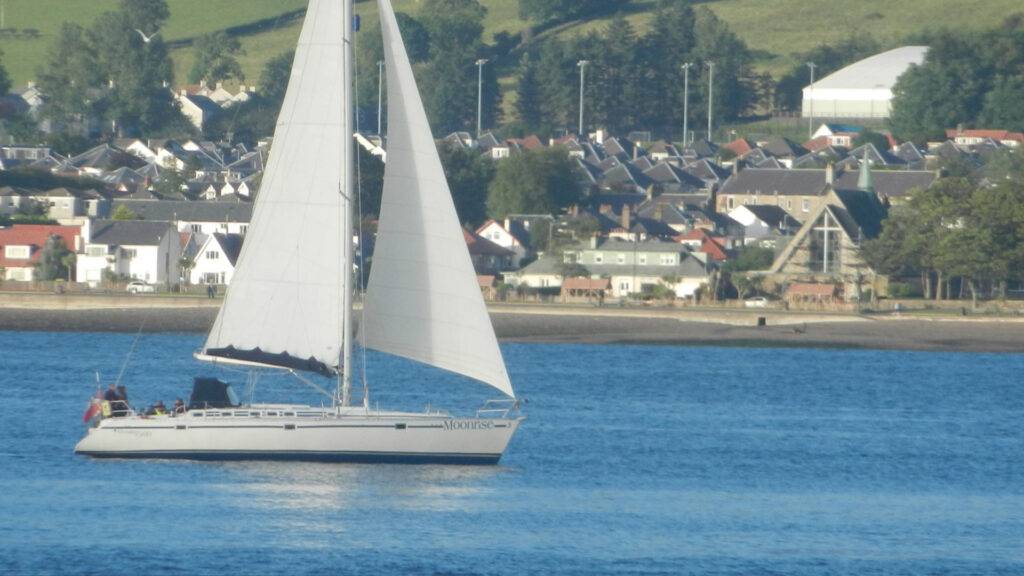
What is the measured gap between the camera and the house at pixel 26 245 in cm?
9725

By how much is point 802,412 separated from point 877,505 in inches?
665

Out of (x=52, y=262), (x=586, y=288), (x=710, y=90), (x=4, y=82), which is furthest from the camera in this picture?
(x=4, y=82)

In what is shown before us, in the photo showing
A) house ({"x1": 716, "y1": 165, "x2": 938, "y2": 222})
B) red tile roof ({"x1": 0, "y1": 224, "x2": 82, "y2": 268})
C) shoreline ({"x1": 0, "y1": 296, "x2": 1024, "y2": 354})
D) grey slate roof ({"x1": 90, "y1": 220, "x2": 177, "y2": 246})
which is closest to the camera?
shoreline ({"x1": 0, "y1": 296, "x2": 1024, "y2": 354})

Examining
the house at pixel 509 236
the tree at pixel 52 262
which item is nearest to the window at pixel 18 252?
the tree at pixel 52 262

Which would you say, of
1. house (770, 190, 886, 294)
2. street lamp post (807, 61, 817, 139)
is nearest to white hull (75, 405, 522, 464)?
house (770, 190, 886, 294)

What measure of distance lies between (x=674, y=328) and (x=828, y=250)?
16.1m

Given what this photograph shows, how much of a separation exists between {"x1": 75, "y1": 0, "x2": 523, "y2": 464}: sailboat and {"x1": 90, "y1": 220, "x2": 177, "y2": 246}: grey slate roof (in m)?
61.5

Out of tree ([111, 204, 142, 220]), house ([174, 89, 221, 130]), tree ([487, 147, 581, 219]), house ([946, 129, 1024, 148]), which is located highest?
house ([174, 89, 221, 130])

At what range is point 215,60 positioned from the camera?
179625mm

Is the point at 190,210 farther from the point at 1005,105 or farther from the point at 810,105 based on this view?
the point at 810,105

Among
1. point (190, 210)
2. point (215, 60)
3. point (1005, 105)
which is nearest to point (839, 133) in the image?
point (1005, 105)

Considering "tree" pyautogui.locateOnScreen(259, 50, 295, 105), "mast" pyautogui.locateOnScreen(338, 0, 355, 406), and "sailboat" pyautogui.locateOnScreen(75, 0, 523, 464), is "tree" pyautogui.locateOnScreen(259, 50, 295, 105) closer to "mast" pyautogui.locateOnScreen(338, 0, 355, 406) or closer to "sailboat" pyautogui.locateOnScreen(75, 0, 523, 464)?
"sailboat" pyautogui.locateOnScreen(75, 0, 523, 464)

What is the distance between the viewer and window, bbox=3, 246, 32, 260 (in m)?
98.2

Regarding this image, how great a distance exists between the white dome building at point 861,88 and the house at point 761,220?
143ft
